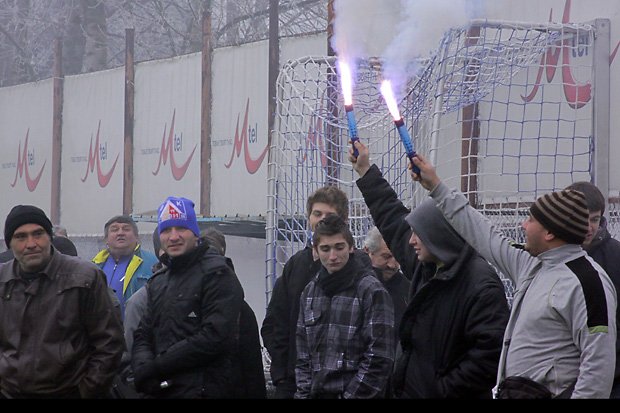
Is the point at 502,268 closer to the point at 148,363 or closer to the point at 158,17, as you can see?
the point at 148,363

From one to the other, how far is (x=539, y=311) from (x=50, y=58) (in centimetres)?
2419

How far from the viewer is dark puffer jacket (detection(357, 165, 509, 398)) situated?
4336mm

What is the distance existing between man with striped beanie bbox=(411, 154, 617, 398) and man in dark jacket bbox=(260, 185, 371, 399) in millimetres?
1671

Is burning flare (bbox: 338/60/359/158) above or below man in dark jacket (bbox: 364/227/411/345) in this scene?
above

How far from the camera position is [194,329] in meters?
5.46

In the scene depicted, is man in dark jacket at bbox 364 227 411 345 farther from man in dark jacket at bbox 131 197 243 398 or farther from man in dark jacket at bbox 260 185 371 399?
man in dark jacket at bbox 131 197 243 398

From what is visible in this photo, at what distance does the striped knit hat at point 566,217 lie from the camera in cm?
400

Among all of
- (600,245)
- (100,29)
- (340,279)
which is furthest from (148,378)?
(100,29)

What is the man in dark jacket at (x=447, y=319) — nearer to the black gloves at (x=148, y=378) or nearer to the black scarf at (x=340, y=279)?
the black scarf at (x=340, y=279)

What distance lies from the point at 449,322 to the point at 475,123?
449 centimetres

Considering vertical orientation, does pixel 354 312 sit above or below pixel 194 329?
above

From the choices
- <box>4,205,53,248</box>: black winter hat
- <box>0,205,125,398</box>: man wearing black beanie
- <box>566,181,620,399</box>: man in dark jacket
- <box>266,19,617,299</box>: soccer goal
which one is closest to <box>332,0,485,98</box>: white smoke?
<box>266,19,617,299</box>: soccer goal

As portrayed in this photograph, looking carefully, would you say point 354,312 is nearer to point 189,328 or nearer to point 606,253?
point 189,328

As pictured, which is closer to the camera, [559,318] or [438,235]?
[559,318]
